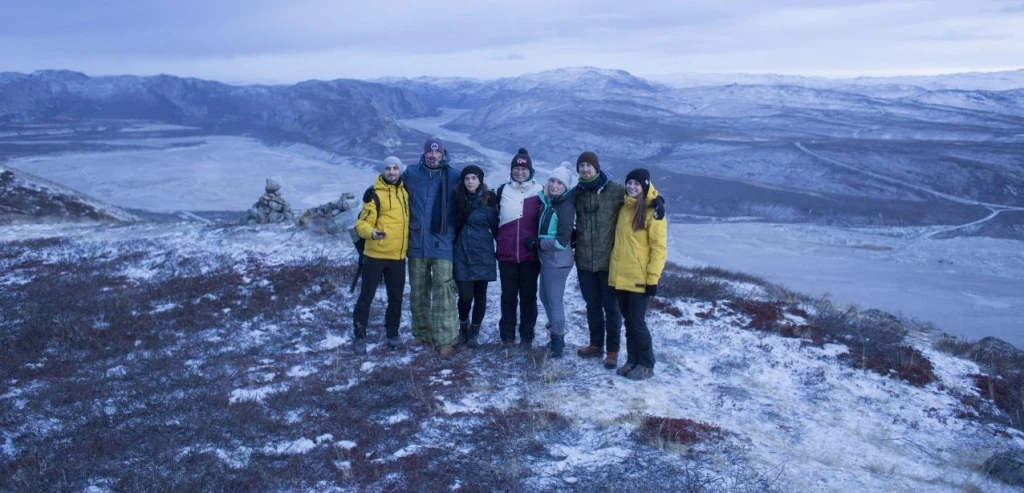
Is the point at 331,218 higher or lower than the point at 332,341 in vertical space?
higher

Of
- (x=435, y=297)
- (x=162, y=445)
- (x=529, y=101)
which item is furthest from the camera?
(x=529, y=101)

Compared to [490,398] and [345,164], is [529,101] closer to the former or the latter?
[345,164]

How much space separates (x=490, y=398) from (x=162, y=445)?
314 cm

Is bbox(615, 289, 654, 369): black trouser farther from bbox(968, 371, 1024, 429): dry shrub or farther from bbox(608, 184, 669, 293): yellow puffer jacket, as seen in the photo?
bbox(968, 371, 1024, 429): dry shrub

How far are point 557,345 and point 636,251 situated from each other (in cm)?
182

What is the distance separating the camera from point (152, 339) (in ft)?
28.9

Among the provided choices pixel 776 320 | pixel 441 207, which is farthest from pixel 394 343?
pixel 776 320

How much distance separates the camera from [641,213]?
21.6ft

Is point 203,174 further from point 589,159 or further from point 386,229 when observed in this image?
point 589,159

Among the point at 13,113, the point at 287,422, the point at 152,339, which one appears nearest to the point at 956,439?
the point at 287,422

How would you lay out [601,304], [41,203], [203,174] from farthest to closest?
[203,174] < [41,203] < [601,304]

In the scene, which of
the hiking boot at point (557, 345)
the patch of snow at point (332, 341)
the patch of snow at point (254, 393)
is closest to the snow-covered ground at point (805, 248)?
the hiking boot at point (557, 345)

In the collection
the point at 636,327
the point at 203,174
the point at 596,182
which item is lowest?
the point at 636,327

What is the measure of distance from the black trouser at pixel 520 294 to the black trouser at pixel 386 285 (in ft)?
4.03
